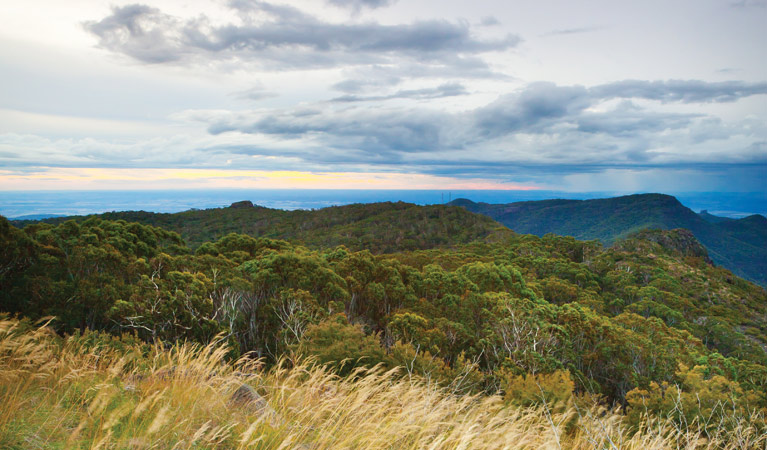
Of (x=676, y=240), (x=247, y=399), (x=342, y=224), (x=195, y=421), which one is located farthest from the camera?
(x=342, y=224)

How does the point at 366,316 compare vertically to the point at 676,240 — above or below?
above

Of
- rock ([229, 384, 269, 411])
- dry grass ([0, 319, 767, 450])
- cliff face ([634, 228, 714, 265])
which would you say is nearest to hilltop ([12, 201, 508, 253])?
cliff face ([634, 228, 714, 265])

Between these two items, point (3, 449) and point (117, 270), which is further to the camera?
point (117, 270)

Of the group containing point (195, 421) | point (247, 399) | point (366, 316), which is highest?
point (195, 421)

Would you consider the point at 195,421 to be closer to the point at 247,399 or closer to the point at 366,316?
the point at 247,399

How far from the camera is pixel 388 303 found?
59.6ft

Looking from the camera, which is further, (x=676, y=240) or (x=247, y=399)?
(x=676, y=240)

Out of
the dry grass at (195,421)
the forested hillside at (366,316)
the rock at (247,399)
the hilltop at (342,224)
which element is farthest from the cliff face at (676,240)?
the rock at (247,399)

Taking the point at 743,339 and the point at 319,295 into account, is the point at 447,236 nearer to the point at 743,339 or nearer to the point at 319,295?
the point at 743,339

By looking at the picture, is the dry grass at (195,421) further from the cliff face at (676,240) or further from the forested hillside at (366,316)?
the cliff face at (676,240)

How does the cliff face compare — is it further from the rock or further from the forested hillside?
the rock

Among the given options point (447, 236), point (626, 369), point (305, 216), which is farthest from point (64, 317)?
point (305, 216)

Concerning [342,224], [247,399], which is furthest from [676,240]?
[247,399]

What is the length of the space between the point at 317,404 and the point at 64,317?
10.1m
